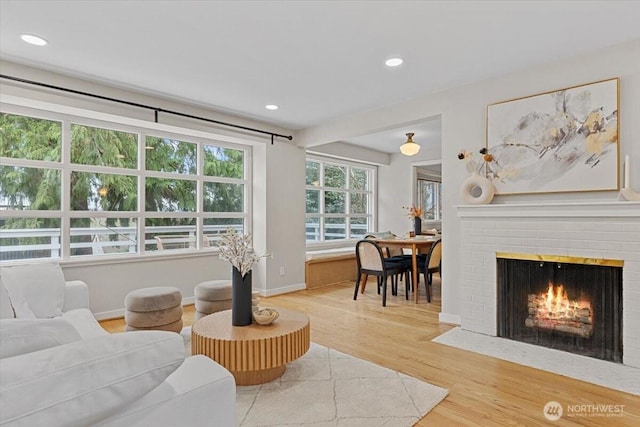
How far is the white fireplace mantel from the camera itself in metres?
2.72

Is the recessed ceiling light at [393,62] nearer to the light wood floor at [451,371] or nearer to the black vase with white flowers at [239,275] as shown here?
the black vase with white flowers at [239,275]

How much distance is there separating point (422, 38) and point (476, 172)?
4.80 feet

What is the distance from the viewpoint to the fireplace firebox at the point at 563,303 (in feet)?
9.26

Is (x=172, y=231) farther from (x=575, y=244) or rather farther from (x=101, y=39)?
(x=575, y=244)

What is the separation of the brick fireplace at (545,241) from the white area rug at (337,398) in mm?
1372

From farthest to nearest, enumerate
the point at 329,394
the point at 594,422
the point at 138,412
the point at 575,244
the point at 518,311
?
the point at 518,311
the point at 575,244
the point at 329,394
the point at 594,422
the point at 138,412

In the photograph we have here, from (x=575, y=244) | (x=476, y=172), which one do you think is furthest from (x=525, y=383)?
(x=476, y=172)

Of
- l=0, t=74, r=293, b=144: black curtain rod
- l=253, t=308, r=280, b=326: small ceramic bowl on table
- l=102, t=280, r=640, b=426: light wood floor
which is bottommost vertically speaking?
l=102, t=280, r=640, b=426: light wood floor

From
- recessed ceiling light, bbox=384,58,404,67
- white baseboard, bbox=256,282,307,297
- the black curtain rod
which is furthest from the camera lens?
white baseboard, bbox=256,282,307,297

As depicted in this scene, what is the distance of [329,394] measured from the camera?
7.45 feet

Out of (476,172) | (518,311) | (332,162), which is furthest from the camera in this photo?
(332,162)

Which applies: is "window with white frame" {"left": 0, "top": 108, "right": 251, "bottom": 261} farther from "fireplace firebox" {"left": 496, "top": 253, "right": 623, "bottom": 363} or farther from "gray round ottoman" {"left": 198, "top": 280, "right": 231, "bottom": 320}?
"fireplace firebox" {"left": 496, "top": 253, "right": 623, "bottom": 363}

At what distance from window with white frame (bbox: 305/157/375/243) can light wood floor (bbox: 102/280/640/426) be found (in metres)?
2.45

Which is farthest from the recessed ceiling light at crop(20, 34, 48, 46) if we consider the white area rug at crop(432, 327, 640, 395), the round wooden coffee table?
the white area rug at crop(432, 327, 640, 395)
